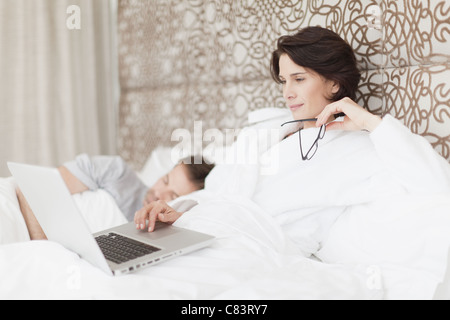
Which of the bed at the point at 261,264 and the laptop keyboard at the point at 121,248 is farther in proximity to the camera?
the laptop keyboard at the point at 121,248

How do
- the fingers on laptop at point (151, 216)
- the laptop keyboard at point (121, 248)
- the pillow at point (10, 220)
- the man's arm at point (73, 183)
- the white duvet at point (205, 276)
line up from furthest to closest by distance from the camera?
the man's arm at point (73, 183) → the pillow at point (10, 220) → the fingers on laptop at point (151, 216) → the laptop keyboard at point (121, 248) → the white duvet at point (205, 276)

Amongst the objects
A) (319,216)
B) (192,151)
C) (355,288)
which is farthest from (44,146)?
(355,288)

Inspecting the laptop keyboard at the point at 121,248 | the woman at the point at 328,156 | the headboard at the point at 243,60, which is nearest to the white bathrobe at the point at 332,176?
the woman at the point at 328,156

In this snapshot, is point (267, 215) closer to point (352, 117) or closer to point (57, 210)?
point (352, 117)

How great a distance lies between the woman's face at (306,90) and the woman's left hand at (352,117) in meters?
0.16

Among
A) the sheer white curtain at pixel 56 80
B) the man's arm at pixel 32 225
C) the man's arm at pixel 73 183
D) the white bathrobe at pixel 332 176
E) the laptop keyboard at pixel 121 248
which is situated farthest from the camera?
the sheer white curtain at pixel 56 80

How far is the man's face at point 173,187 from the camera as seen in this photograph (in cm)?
186

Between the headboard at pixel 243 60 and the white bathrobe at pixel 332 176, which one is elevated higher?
the headboard at pixel 243 60

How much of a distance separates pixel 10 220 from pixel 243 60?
4.00 feet

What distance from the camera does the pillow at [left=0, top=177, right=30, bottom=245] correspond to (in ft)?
4.42

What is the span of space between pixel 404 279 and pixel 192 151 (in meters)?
1.45

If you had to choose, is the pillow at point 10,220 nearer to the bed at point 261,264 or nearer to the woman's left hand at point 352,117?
the bed at point 261,264
